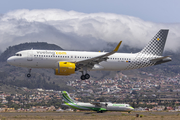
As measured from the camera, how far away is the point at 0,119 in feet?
163

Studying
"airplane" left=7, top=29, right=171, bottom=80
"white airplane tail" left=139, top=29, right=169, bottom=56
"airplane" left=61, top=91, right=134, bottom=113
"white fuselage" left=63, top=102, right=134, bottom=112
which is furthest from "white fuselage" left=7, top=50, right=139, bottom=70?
"white fuselage" left=63, top=102, right=134, bottom=112

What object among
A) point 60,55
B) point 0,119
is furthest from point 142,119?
point 0,119

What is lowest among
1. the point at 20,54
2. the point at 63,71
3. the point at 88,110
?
the point at 88,110

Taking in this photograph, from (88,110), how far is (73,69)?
3616 cm

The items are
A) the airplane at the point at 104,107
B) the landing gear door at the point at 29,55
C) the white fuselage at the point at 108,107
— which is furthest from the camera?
the white fuselage at the point at 108,107

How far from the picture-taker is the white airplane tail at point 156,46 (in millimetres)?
62500

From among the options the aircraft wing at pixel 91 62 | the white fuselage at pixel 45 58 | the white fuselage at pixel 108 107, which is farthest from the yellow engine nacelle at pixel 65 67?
the white fuselage at pixel 108 107

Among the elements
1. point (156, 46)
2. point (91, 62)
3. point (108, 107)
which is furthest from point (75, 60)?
point (108, 107)

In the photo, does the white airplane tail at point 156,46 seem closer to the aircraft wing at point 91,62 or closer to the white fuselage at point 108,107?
the aircraft wing at point 91,62

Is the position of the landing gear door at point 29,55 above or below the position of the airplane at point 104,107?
above

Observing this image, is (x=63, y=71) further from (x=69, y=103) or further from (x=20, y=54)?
(x=69, y=103)

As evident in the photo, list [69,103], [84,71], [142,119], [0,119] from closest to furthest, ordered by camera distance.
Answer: [0,119], [142,119], [84,71], [69,103]

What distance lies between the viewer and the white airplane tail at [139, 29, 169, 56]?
6250 cm

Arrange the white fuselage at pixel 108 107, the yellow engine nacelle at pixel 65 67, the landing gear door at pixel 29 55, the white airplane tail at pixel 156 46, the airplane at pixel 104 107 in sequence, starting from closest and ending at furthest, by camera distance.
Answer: the yellow engine nacelle at pixel 65 67 → the landing gear door at pixel 29 55 → the white airplane tail at pixel 156 46 → the airplane at pixel 104 107 → the white fuselage at pixel 108 107
